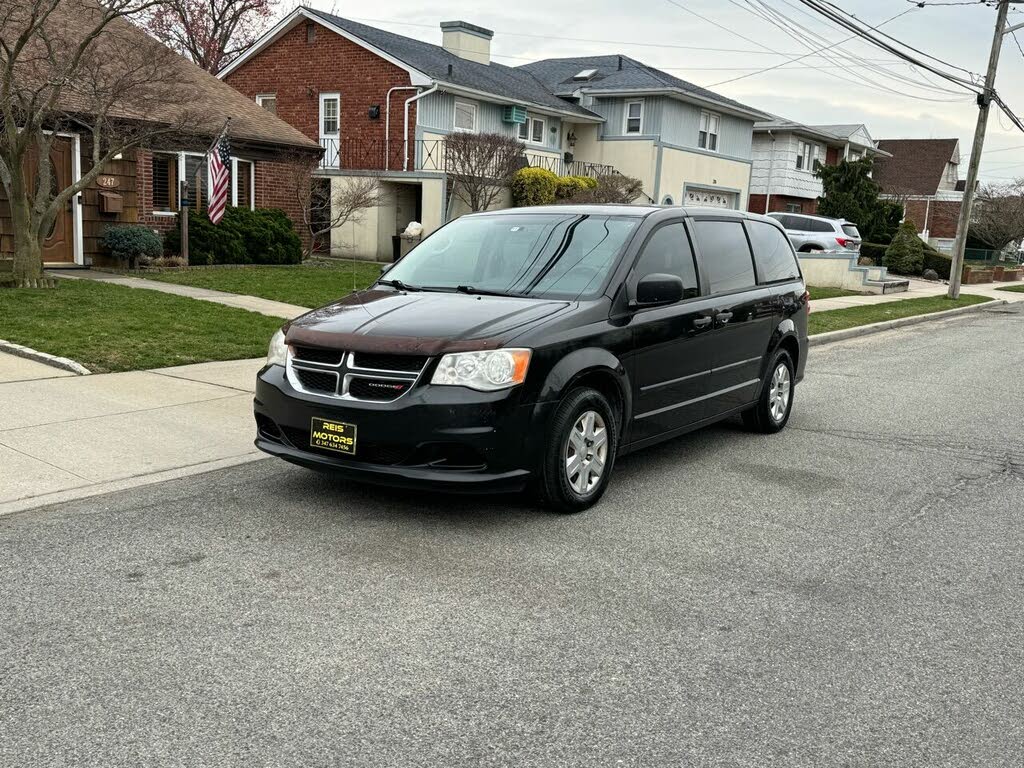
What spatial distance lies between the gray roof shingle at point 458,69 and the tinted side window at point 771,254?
75.1ft

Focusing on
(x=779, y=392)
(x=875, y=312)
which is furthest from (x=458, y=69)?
(x=779, y=392)

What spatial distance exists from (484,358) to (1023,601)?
2858 mm

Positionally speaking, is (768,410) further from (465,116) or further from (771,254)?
(465,116)

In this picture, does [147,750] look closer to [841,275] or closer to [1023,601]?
[1023,601]

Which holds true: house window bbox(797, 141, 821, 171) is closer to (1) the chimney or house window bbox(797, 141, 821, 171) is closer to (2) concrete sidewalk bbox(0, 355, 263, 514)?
(1) the chimney

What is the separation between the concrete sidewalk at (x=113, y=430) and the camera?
597cm

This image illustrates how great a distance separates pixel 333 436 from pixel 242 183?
18456 mm

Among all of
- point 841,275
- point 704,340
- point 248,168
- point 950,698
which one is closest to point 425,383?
point 704,340

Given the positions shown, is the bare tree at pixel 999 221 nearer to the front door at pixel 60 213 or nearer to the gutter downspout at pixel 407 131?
the gutter downspout at pixel 407 131

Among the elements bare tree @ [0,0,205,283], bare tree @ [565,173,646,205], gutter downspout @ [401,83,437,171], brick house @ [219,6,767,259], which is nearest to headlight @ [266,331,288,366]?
bare tree @ [0,0,205,283]

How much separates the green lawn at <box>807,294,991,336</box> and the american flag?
1097 centimetres

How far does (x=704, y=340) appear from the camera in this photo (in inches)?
269

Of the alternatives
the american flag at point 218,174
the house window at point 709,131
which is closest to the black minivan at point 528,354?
the american flag at point 218,174

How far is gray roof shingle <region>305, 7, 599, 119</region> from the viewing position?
3061 centimetres
